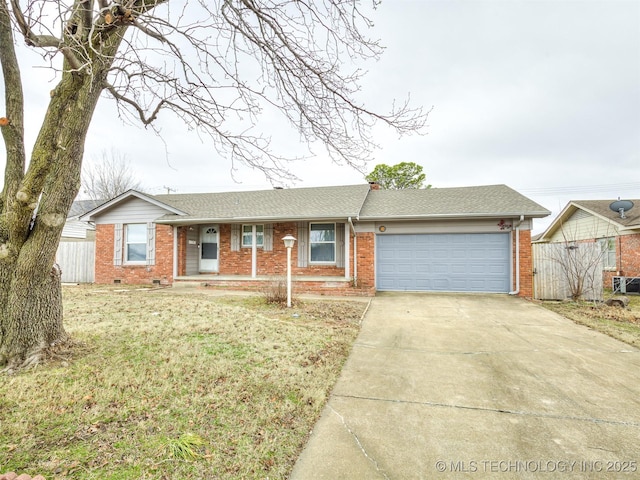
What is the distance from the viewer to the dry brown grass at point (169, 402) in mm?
2105

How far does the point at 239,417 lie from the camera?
2.71m

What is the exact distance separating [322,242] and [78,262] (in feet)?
36.0

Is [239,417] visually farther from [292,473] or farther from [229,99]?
[229,99]

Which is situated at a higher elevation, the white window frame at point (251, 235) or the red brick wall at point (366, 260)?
the white window frame at point (251, 235)

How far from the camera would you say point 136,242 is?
13.0 metres

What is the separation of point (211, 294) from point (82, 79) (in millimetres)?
7544

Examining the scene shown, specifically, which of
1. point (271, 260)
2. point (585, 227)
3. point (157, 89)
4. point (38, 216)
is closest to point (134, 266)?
point (271, 260)

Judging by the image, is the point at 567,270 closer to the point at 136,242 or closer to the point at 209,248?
the point at 209,248

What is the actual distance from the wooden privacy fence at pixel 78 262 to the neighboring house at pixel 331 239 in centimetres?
75

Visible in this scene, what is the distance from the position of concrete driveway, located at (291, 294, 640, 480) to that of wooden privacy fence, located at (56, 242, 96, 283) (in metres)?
13.7

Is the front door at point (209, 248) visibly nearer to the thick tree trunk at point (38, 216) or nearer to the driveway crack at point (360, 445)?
the thick tree trunk at point (38, 216)

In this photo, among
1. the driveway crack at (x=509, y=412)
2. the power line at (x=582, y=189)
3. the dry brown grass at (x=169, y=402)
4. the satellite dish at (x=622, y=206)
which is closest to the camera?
the dry brown grass at (x=169, y=402)

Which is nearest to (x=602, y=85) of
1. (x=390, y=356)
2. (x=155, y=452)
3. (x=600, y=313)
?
(x=600, y=313)

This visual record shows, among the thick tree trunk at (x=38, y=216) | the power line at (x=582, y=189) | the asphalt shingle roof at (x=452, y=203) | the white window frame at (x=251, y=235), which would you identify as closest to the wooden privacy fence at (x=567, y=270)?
the asphalt shingle roof at (x=452, y=203)
